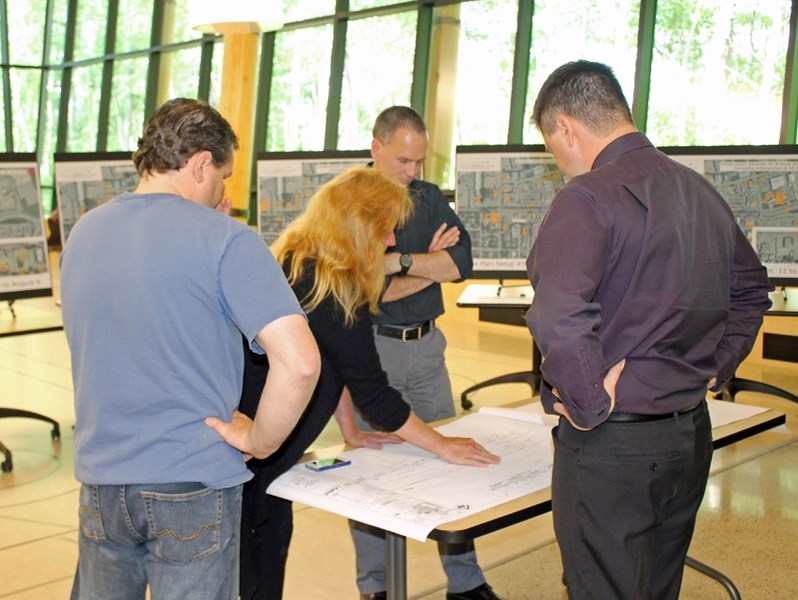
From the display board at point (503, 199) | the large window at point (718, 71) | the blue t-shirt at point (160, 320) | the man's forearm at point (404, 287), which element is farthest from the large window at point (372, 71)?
the blue t-shirt at point (160, 320)

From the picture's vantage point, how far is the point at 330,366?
92.4 inches

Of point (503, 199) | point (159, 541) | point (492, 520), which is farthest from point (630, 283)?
point (503, 199)

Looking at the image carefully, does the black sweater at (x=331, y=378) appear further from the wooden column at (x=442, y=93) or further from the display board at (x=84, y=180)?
the wooden column at (x=442, y=93)

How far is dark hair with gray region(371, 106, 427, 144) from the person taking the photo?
3492 mm

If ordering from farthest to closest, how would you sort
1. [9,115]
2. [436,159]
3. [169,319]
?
[9,115] → [436,159] → [169,319]

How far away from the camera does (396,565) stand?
7.41 ft

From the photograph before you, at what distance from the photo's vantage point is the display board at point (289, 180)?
6.13m

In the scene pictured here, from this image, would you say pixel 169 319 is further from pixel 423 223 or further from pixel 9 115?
pixel 9 115

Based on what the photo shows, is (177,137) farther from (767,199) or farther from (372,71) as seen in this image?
(372,71)

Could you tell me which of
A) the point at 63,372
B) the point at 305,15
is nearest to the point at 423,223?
the point at 63,372

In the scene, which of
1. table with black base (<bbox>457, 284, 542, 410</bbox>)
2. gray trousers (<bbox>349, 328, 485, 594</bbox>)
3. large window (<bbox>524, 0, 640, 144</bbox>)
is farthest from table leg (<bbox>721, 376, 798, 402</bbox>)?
large window (<bbox>524, 0, 640, 144</bbox>)

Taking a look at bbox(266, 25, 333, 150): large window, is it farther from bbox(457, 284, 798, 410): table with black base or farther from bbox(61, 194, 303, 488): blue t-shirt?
bbox(61, 194, 303, 488): blue t-shirt

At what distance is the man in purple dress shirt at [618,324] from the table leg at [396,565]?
1.36ft

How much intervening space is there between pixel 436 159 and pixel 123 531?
8400 mm
